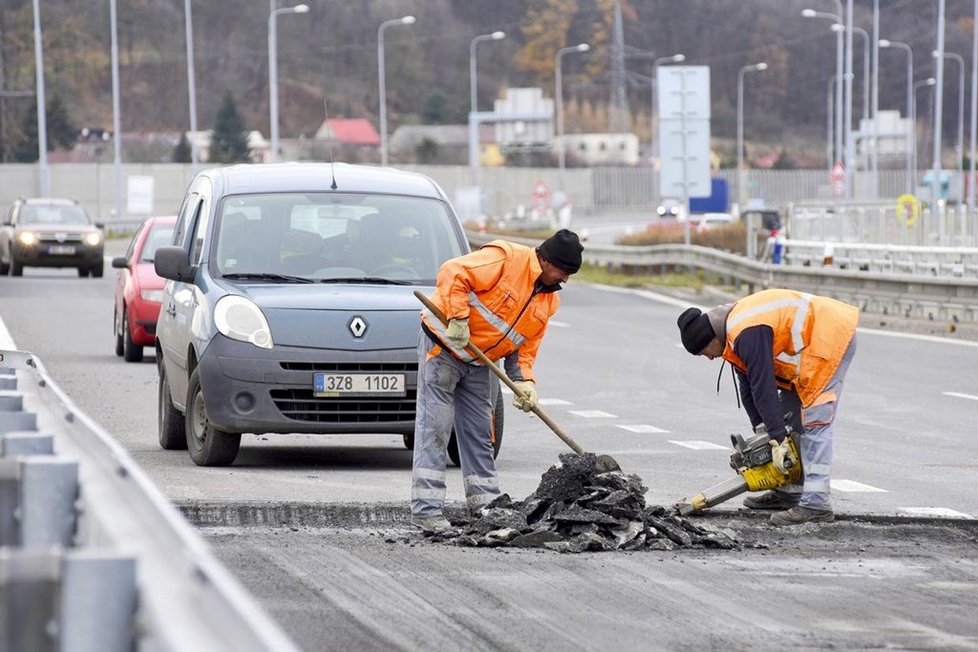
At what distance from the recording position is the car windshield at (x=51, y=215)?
40.1 m

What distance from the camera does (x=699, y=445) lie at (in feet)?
42.8

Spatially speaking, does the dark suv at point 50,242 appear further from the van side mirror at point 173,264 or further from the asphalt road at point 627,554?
the van side mirror at point 173,264

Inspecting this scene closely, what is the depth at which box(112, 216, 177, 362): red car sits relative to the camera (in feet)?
63.3

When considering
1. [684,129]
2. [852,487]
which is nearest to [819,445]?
[852,487]

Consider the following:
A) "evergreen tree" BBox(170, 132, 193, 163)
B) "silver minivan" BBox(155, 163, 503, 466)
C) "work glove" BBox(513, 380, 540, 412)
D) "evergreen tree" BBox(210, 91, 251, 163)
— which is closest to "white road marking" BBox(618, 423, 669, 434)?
"silver minivan" BBox(155, 163, 503, 466)

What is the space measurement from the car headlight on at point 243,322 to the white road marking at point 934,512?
357cm

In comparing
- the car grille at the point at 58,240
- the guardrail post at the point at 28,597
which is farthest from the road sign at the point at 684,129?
the guardrail post at the point at 28,597

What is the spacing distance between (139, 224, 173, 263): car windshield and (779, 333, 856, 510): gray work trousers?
12259 millimetres

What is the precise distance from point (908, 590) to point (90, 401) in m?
9.32

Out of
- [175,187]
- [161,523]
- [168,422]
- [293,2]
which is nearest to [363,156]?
[175,187]

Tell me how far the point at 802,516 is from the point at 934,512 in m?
0.72

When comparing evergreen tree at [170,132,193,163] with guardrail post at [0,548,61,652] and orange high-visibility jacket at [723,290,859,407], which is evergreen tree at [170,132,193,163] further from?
guardrail post at [0,548,61,652]

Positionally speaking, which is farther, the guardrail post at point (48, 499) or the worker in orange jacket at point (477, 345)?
the worker in orange jacket at point (477, 345)

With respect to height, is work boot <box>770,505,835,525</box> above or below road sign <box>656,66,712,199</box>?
below
